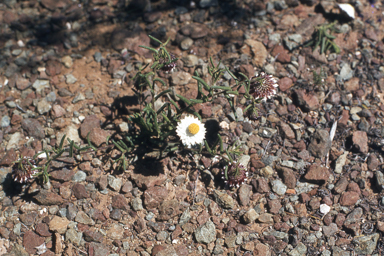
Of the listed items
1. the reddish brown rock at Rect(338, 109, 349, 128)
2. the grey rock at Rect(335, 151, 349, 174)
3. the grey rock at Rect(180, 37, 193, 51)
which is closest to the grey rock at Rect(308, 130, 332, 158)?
the grey rock at Rect(335, 151, 349, 174)

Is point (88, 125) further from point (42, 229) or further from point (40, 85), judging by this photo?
point (42, 229)

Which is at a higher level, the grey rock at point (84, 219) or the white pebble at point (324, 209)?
the white pebble at point (324, 209)

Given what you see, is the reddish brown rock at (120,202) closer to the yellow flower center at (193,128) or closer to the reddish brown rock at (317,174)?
the yellow flower center at (193,128)

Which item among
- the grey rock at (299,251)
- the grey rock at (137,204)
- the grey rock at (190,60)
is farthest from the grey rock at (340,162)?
the grey rock at (137,204)

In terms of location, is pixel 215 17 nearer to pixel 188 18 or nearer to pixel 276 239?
pixel 188 18

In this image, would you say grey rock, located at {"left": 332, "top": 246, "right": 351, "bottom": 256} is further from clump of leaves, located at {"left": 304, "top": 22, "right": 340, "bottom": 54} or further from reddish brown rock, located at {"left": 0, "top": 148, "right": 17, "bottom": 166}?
reddish brown rock, located at {"left": 0, "top": 148, "right": 17, "bottom": 166}

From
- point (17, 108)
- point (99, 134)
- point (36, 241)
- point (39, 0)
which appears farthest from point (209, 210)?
point (39, 0)

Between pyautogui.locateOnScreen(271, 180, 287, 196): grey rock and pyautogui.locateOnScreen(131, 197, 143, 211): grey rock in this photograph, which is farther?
pyautogui.locateOnScreen(271, 180, 287, 196): grey rock
